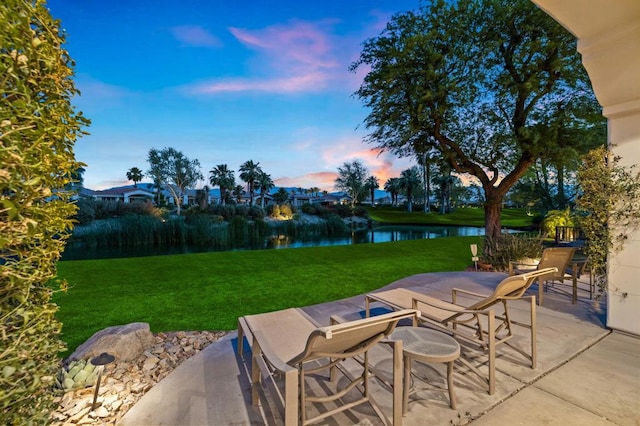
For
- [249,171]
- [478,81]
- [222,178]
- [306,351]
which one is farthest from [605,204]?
[249,171]

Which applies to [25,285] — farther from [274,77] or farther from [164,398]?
[274,77]

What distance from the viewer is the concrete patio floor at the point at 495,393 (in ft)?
6.16

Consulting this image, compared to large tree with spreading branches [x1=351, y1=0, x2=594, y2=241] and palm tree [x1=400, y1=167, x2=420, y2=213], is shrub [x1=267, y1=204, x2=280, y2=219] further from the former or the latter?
palm tree [x1=400, y1=167, x2=420, y2=213]

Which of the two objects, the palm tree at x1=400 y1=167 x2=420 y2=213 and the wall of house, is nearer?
the wall of house

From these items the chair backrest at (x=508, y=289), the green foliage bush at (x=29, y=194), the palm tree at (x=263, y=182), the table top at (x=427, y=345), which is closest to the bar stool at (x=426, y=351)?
the table top at (x=427, y=345)

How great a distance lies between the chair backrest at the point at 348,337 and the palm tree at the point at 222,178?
43535 millimetres

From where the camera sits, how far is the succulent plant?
2124 mm

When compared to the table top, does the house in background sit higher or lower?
higher

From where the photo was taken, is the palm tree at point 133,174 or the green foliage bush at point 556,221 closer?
the green foliage bush at point 556,221

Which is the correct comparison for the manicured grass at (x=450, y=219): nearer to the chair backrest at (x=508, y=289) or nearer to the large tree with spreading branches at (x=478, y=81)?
the large tree with spreading branches at (x=478, y=81)

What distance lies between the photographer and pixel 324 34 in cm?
951

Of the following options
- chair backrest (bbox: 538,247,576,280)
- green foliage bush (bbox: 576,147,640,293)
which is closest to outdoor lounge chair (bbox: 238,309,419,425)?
green foliage bush (bbox: 576,147,640,293)

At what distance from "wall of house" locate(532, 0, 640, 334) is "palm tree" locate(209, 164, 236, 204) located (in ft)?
142

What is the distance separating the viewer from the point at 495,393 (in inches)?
83.3
